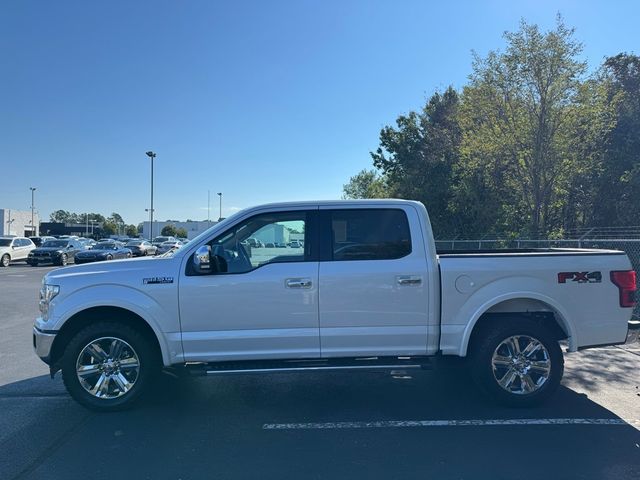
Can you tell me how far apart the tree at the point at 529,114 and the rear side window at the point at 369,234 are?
1273 centimetres

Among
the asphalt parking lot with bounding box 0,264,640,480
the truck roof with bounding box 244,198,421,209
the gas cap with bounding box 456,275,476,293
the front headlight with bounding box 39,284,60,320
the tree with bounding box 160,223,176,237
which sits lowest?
the asphalt parking lot with bounding box 0,264,640,480

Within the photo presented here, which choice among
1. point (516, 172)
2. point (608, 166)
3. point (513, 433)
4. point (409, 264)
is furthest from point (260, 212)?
point (608, 166)

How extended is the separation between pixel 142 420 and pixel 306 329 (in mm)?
1797

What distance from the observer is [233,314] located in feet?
16.1

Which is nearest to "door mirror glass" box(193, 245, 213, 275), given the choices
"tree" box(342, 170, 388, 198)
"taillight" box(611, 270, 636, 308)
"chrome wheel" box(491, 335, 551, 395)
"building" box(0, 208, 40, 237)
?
"chrome wheel" box(491, 335, 551, 395)

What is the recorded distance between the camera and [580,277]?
5.11m

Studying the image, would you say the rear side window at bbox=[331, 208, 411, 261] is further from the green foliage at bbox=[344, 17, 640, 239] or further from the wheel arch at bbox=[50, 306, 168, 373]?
the green foliage at bbox=[344, 17, 640, 239]

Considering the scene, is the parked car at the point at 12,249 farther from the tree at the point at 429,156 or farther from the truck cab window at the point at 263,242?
the truck cab window at the point at 263,242

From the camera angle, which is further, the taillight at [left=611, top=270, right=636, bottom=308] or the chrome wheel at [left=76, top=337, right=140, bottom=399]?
the taillight at [left=611, top=270, right=636, bottom=308]

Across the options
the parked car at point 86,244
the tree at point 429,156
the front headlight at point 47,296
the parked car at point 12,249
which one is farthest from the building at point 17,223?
the front headlight at point 47,296

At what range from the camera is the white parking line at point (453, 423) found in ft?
15.4

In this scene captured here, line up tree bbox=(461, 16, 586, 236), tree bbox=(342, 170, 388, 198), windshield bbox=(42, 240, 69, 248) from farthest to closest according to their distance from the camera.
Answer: tree bbox=(342, 170, 388, 198) → windshield bbox=(42, 240, 69, 248) → tree bbox=(461, 16, 586, 236)

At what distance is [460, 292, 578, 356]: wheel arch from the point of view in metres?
5.01

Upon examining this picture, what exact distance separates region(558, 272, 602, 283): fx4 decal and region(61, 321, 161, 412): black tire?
4.19m
